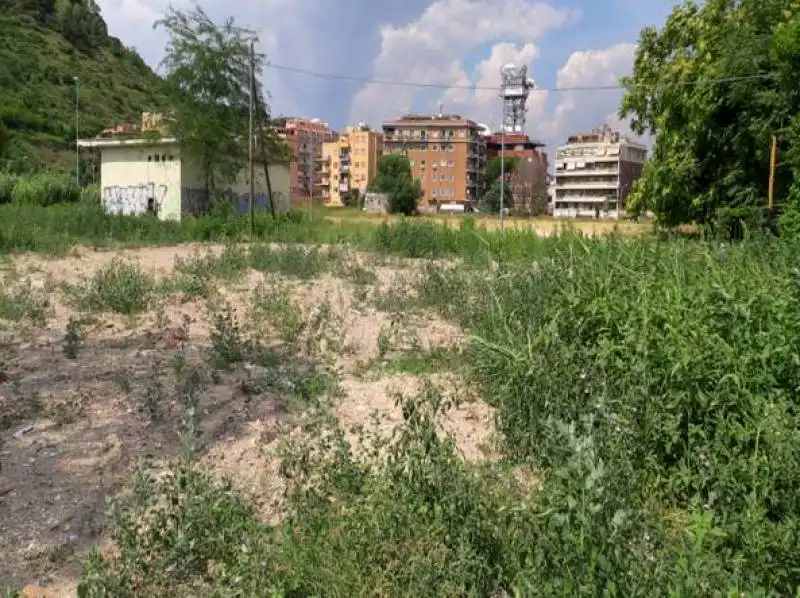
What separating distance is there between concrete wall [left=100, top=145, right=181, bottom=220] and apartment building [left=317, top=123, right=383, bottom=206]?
62.7 meters

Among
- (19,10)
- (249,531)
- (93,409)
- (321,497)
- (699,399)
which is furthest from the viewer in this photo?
(19,10)

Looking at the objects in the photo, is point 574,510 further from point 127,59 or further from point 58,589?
point 127,59

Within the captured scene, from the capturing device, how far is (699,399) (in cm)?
358

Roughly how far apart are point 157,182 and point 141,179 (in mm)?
910

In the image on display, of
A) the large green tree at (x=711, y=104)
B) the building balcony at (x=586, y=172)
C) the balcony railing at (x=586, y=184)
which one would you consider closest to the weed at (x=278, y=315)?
the large green tree at (x=711, y=104)

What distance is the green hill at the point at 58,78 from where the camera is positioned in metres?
53.6

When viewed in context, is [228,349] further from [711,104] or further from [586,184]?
[586,184]

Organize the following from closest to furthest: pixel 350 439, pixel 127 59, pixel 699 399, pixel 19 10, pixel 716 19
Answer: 1. pixel 699 399
2. pixel 350 439
3. pixel 716 19
4. pixel 19 10
5. pixel 127 59

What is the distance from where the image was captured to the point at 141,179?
29.6m

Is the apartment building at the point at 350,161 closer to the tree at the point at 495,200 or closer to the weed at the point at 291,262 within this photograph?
the tree at the point at 495,200

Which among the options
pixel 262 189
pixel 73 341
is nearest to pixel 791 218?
pixel 73 341

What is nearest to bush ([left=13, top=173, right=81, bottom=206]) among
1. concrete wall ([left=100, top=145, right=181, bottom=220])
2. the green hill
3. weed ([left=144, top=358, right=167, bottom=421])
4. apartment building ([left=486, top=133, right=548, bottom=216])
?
concrete wall ([left=100, top=145, right=181, bottom=220])

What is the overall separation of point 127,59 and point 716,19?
82.6 m

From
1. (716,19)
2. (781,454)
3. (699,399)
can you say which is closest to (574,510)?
(781,454)
